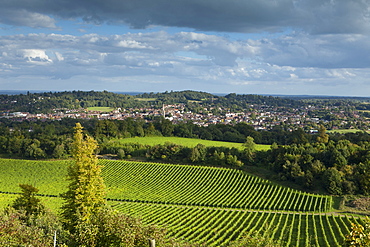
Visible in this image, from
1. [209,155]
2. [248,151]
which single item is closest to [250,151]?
[248,151]

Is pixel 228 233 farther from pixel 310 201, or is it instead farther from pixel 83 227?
pixel 83 227

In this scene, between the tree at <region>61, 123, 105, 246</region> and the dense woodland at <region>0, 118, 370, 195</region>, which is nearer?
the tree at <region>61, 123, 105, 246</region>

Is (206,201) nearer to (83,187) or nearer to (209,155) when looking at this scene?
(209,155)

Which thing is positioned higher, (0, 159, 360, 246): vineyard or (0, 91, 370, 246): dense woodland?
(0, 91, 370, 246): dense woodland

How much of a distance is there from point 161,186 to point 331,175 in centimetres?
2637

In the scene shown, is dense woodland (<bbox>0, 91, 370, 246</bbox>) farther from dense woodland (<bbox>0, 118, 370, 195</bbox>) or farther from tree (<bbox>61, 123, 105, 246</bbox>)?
tree (<bbox>61, 123, 105, 246</bbox>)

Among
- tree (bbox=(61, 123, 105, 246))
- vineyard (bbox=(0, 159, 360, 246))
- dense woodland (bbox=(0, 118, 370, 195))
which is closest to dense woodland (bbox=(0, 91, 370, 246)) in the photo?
dense woodland (bbox=(0, 118, 370, 195))

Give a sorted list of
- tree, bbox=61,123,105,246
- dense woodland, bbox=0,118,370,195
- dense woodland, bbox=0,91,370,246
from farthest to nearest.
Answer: dense woodland, bbox=0,118,370,195, tree, bbox=61,123,105,246, dense woodland, bbox=0,91,370,246

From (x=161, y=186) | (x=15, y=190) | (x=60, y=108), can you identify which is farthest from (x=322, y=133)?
(x=60, y=108)

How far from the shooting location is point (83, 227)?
50.5ft

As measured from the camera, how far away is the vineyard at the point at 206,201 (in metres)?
34.8

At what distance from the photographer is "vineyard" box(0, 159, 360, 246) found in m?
34.8

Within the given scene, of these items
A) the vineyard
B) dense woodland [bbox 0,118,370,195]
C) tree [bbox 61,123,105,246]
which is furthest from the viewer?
dense woodland [bbox 0,118,370,195]

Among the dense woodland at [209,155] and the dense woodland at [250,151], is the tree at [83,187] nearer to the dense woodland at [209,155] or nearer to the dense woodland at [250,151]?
the dense woodland at [209,155]
